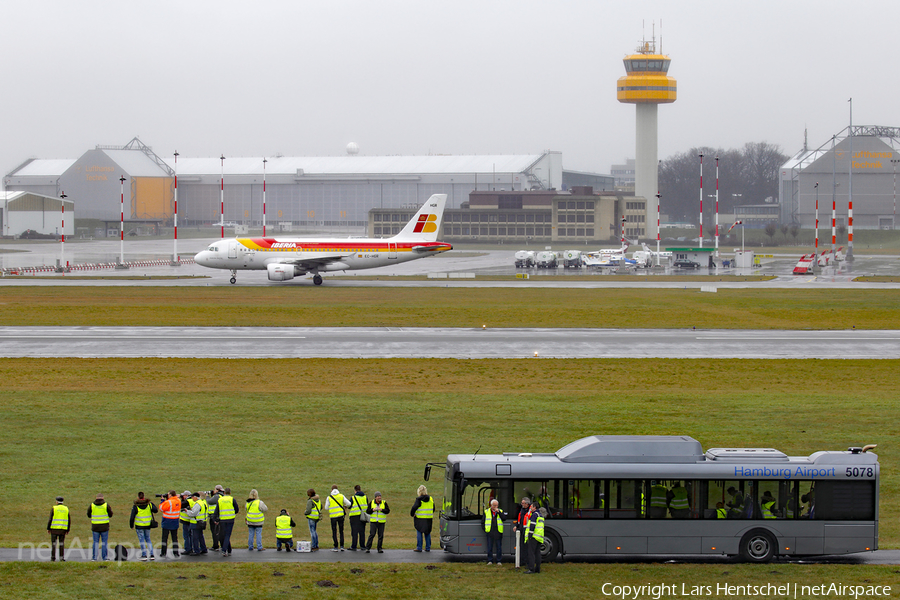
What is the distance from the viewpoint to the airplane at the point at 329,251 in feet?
276

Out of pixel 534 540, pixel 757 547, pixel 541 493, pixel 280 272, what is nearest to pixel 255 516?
pixel 534 540

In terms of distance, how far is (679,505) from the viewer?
61.9 feet

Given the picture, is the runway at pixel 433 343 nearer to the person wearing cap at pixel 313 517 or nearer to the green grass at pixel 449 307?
the green grass at pixel 449 307

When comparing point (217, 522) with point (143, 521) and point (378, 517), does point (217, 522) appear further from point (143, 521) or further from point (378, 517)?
point (378, 517)

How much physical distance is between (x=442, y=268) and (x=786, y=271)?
41.2 metres

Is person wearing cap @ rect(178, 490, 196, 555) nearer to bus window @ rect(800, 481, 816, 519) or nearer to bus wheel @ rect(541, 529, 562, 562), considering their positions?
bus wheel @ rect(541, 529, 562, 562)

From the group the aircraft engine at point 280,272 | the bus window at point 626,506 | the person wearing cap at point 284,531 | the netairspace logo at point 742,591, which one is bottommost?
the netairspace logo at point 742,591

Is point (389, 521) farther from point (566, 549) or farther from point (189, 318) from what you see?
point (189, 318)

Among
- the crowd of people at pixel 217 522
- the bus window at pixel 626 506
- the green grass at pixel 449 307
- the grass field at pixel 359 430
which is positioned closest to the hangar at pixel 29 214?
the green grass at pixel 449 307

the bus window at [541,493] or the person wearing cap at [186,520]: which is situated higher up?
the bus window at [541,493]

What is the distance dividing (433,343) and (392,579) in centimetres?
3278

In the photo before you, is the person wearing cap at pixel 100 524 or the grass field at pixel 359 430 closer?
the grass field at pixel 359 430

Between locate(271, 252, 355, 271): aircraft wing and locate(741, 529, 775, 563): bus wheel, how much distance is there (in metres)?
67.8

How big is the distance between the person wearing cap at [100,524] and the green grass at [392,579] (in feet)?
2.43
